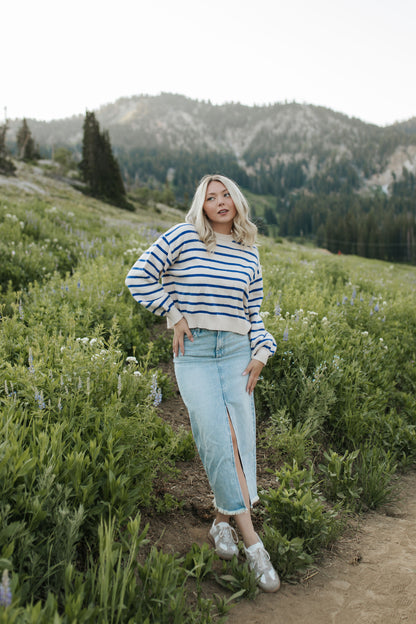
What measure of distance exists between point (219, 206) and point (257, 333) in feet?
3.46

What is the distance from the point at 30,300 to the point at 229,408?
4754mm

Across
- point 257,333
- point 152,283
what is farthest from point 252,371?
point 152,283

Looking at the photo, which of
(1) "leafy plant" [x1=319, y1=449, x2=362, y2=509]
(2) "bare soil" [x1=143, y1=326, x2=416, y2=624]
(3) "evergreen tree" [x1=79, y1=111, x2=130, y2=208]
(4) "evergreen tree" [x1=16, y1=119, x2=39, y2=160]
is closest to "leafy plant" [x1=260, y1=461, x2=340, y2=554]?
(2) "bare soil" [x1=143, y1=326, x2=416, y2=624]

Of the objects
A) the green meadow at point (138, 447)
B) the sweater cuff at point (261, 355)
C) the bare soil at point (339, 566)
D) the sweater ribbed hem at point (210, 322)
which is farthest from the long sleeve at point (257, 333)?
the bare soil at point (339, 566)

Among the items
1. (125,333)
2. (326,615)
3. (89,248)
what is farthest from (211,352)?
(89,248)

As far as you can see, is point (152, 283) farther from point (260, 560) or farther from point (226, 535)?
point (260, 560)

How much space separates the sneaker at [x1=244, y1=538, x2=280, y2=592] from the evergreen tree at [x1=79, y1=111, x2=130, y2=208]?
48.5 meters

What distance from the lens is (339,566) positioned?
3.05 m

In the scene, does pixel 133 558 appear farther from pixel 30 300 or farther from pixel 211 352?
pixel 30 300

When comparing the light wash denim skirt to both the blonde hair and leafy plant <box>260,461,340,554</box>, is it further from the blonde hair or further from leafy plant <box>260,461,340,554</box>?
the blonde hair

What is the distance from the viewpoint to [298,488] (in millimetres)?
3496

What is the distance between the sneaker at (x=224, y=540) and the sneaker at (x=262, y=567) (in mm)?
168

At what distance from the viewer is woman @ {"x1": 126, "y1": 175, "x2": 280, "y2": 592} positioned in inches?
113

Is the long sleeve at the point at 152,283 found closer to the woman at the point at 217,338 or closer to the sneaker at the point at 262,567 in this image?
the woman at the point at 217,338
